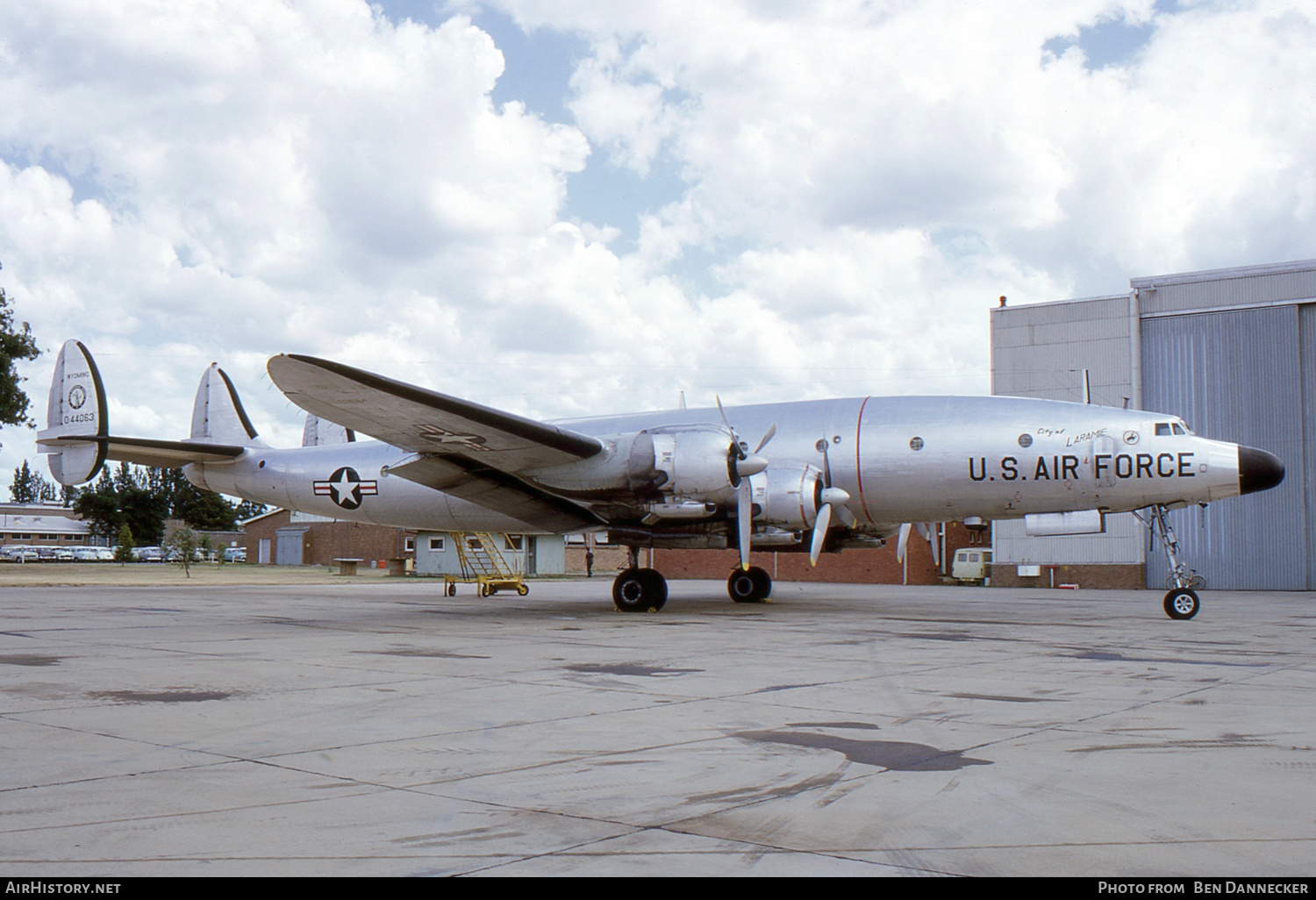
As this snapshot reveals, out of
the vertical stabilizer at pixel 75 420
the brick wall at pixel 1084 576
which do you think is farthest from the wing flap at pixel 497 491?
the brick wall at pixel 1084 576

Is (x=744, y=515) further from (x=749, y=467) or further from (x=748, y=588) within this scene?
(x=748, y=588)

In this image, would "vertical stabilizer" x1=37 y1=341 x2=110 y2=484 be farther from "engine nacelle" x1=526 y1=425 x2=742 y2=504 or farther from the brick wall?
the brick wall

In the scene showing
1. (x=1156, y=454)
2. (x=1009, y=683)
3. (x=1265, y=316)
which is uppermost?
(x=1265, y=316)

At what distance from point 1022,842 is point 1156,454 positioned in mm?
14695

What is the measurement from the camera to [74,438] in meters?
21.0

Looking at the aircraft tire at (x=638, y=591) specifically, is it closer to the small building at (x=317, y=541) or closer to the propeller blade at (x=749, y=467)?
the propeller blade at (x=749, y=467)

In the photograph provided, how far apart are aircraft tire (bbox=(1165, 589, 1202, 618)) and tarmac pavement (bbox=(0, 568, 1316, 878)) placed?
4917 mm

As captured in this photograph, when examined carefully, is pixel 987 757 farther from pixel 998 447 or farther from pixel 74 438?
pixel 74 438

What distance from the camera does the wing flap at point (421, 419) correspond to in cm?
1355

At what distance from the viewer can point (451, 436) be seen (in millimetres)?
16219

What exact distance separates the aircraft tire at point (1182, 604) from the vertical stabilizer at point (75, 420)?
21.4 metres

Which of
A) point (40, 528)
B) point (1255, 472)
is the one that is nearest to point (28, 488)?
point (40, 528)

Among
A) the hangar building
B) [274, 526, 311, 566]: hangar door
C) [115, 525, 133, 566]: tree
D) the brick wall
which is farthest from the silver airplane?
[274, 526, 311, 566]: hangar door
